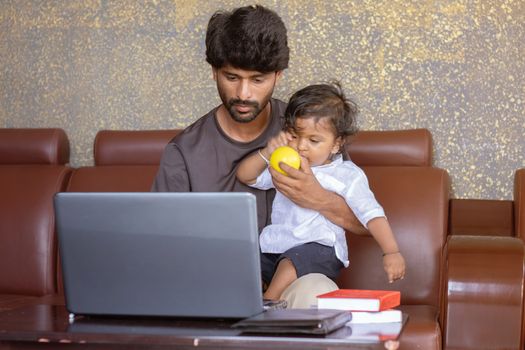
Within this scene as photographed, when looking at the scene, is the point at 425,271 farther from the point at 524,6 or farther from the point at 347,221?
the point at 524,6

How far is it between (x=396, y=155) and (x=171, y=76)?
911mm

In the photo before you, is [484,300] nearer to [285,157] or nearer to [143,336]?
[285,157]

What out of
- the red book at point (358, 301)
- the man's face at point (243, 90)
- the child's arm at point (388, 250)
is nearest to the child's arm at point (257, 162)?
the man's face at point (243, 90)

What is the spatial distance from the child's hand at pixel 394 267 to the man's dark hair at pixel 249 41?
1.96ft

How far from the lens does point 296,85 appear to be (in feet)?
10.3

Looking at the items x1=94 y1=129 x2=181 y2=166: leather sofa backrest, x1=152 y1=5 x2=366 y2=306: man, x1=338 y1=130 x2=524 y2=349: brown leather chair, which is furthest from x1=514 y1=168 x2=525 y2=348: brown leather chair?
x1=94 y1=129 x2=181 y2=166: leather sofa backrest

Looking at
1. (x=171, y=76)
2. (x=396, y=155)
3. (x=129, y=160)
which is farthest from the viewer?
(x=171, y=76)

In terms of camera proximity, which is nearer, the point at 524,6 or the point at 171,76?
the point at 524,6

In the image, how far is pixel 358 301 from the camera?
173 cm

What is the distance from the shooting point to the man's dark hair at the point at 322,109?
237cm

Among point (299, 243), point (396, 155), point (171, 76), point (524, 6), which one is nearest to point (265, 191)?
point (299, 243)

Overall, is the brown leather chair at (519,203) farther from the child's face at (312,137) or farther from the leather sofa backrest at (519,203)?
the child's face at (312,137)

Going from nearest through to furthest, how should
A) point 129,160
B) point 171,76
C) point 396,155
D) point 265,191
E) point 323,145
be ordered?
1. point 323,145
2. point 265,191
3. point 396,155
4. point 129,160
5. point 171,76

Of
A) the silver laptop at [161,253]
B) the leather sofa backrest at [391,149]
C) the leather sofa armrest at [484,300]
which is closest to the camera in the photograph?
the silver laptop at [161,253]
